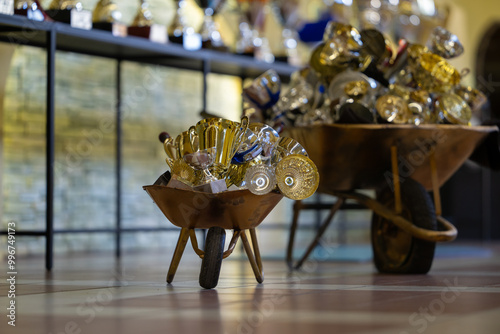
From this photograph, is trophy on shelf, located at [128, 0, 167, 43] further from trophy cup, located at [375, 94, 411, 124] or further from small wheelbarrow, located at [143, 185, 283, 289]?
small wheelbarrow, located at [143, 185, 283, 289]

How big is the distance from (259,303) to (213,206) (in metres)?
0.40

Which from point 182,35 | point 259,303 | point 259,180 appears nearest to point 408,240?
point 259,180

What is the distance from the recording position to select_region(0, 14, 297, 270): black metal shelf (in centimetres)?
325

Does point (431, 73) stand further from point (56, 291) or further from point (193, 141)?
point (56, 291)

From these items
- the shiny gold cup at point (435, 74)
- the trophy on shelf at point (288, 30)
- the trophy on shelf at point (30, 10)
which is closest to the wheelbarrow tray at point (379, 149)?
the shiny gold cup at point (435, 74)

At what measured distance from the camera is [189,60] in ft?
13.7

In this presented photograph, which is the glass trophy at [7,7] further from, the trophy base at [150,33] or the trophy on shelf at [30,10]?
the trophy base at [150,33]

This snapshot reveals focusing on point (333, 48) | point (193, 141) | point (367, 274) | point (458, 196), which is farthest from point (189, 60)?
point (458, 196)

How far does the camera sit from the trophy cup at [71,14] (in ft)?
11.3

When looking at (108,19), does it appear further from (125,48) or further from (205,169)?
(205,169)

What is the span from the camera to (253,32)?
476 centimetres

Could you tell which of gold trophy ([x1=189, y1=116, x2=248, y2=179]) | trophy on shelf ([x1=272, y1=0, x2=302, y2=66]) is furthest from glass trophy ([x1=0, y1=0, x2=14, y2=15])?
trophy on shelf ([x1=272, y1=0, x2=302, y2=66])

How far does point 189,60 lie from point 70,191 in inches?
46.2

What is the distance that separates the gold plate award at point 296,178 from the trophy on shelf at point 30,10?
1.47 meters
